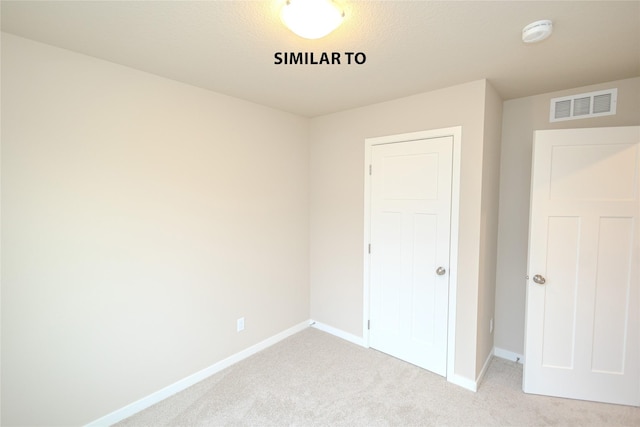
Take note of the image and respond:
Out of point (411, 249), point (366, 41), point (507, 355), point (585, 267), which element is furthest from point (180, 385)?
point (585, 267)

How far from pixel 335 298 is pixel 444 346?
122 centimetres

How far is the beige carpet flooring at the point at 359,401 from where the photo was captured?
206 centimetres

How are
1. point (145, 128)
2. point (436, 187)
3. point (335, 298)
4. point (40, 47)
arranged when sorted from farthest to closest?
point (335, 298), point (436, 187), point (145, 128), point (40, 47)

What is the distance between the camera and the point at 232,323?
2764 millimetres

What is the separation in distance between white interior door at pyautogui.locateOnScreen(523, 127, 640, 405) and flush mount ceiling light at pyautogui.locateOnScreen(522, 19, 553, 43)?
96 cm

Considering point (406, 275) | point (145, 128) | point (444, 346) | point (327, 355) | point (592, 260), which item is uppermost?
point (145, 128)

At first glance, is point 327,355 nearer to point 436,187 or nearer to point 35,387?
point 436,187

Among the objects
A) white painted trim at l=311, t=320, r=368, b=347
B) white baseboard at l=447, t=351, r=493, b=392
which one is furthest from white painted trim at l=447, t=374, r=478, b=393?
white painted trim at l=311, t=320, r=368, b=347

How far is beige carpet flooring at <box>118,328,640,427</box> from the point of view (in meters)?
2.06

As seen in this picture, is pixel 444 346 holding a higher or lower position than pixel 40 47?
lower

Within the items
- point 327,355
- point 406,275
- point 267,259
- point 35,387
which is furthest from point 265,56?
point 327,355

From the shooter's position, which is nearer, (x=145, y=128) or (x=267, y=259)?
(x=145, y=128)

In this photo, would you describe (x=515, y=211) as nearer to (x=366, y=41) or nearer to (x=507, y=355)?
(x=507, y=355)

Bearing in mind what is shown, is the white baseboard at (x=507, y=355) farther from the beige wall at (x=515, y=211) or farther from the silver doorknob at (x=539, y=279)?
the silver doorknob at (x=539, y=279)
